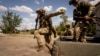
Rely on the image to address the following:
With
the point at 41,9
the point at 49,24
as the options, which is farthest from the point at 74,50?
the point at 41,9

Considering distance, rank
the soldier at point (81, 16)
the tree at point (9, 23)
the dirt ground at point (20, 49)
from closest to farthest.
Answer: the soldier at point (81, 16) < the dirt ground at point (20, 49) < the tree at point (9, 23)

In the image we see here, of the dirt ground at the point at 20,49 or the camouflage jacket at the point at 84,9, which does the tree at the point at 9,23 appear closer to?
the dirt ground at the point at 20,49

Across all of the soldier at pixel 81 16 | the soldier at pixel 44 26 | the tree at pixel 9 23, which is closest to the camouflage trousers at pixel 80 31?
the soldier at pixel 81 16

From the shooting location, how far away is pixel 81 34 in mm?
5004

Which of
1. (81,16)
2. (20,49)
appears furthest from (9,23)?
(81,16)

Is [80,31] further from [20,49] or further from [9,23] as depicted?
[9,23]

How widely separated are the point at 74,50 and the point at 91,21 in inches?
29.7

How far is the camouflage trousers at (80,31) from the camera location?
4.95 m

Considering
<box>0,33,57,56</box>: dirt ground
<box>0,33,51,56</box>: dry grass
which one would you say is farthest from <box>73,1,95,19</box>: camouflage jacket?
<box>0,33,51,56</box>: dry grass

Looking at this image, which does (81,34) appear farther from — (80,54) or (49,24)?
(49,24)

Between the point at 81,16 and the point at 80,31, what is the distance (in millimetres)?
385

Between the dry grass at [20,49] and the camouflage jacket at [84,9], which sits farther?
the dry grass at [20,49]

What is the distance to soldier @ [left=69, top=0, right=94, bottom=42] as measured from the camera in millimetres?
4906

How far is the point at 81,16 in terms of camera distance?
17.0ft
